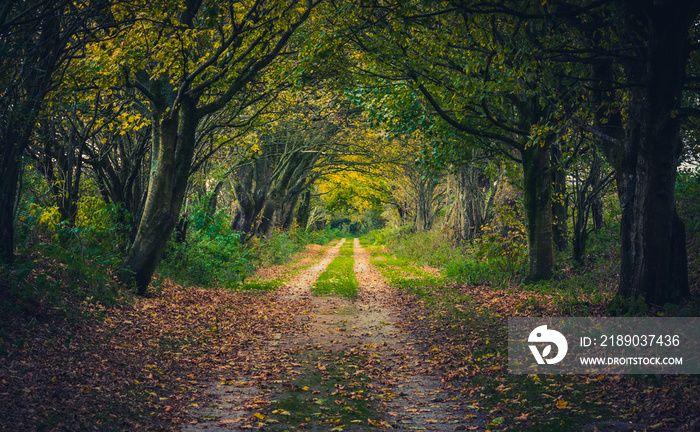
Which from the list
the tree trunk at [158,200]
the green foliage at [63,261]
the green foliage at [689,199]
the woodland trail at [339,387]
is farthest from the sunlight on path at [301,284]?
the green foliage at [689,199]

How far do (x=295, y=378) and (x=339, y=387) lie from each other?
0.79m

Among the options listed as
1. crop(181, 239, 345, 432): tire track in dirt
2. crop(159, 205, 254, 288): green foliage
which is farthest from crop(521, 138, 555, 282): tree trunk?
crop(159, 205, 254, 288): green foliage

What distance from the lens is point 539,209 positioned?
12.6 meters

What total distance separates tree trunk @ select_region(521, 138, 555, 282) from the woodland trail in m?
4.72

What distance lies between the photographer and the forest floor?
16.2 ft

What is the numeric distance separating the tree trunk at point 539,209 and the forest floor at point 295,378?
6.13 ft

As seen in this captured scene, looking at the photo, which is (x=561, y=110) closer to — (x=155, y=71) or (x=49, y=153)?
(x=155, y=71)

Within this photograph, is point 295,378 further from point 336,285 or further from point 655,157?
point 336,285

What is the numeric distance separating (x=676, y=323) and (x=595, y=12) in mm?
5502

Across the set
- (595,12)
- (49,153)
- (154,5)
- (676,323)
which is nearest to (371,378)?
(676,323)

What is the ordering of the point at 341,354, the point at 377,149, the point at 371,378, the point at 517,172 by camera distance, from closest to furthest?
1. the point at 371,378
2. the point at 341,354
3. the point at 517,172
4. the point at 377,149

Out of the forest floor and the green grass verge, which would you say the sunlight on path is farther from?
the forest floor

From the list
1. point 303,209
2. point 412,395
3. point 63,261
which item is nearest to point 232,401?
point 412,395

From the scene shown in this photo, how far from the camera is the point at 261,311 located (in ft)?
39.3
